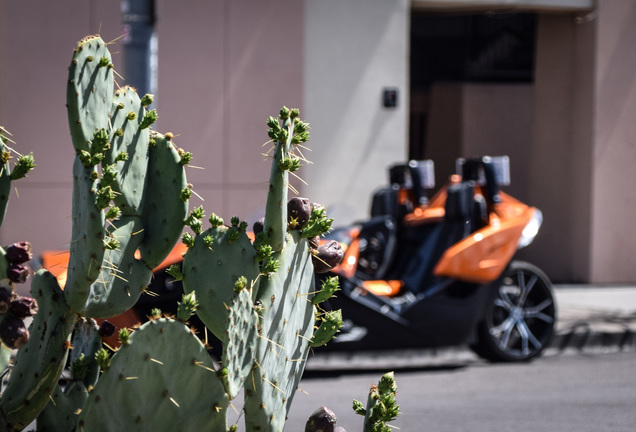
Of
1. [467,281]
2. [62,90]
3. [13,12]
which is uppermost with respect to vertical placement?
[13,12]

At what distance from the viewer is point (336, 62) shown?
11.2 metres

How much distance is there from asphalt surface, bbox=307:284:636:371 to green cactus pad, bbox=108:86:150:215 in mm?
4135

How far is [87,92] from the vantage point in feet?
7.76

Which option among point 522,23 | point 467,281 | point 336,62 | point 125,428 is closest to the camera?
point 125,428

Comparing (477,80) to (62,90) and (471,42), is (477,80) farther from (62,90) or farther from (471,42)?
(62,90)

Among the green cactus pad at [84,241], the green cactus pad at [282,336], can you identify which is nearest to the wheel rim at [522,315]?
the green cactus pad at [282,336]

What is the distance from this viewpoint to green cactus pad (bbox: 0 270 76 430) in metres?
2.37

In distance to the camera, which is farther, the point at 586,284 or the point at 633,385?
the point at 586,284

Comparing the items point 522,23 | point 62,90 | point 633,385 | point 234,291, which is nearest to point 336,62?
point 62,90

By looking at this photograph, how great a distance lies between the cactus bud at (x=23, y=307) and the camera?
7.07ft

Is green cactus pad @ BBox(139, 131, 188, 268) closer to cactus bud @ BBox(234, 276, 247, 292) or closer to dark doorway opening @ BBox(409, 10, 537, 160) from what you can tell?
cactus bud @ BBox(234, 276, 247, 292)

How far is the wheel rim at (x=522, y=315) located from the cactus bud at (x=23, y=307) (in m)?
5.49

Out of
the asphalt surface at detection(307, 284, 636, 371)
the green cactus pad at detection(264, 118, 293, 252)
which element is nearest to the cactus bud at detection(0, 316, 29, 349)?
the green cactus pad at detection(264, 118, 293, 252)

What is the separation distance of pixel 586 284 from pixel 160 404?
10774mm
